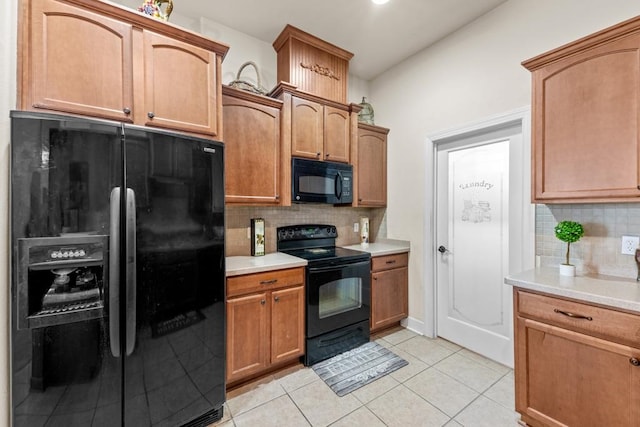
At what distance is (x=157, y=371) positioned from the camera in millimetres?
1468

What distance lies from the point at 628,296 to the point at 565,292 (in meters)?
0.25

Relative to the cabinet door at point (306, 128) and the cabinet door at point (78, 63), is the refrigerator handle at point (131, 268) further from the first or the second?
the cabinet door at point (306, 128)

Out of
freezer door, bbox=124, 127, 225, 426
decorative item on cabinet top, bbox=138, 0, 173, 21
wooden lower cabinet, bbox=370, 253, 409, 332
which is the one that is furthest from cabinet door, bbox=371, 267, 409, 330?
decorative item on cabinet top, bbox=138, 0, 173, 21

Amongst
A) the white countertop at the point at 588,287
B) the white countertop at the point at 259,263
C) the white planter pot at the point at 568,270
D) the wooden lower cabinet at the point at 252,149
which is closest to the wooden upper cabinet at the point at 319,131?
the wooden lower cabinet at the point at 252,149

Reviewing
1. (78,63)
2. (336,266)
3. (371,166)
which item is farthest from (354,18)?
(336,266)

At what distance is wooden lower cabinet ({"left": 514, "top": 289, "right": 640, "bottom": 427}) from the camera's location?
4.30ft

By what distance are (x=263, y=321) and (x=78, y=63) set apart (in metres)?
1.98

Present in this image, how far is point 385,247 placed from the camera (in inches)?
122

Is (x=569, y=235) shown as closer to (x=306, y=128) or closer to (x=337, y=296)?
(x=337, y=296)

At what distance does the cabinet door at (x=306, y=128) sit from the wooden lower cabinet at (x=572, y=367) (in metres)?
2.02

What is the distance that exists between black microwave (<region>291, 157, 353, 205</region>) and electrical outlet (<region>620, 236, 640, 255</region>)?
6.79 feet

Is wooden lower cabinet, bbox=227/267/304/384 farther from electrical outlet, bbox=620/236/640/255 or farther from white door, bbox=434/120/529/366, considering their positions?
electrical outlet, bbox=620/236/640/255

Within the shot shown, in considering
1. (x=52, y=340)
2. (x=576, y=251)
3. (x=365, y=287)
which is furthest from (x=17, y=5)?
(x=576, y=251)

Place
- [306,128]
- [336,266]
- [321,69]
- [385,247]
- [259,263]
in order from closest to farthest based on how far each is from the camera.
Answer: [259,263]
[336,266]
[306,128]
[321,69]
[385,247]
